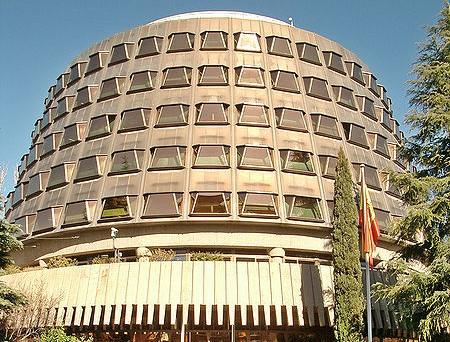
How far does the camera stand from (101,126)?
38.9 m

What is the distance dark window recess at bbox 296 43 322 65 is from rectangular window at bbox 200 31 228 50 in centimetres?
556

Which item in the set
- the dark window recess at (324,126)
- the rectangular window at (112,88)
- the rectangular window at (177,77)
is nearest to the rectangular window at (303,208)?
the dark window recess at (324,126)

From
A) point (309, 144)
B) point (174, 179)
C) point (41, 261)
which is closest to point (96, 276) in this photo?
point (174, 179)

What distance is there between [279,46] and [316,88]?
418 cm

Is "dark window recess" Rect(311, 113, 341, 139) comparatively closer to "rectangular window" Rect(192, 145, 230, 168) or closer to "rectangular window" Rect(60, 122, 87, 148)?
"rectangular window" Rect(192, 145, 230, 168)

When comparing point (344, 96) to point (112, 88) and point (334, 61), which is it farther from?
point (112, 88)

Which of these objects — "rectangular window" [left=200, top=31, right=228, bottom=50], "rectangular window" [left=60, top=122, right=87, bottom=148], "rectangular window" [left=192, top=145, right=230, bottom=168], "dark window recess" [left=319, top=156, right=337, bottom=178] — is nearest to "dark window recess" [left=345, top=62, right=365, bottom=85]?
"dark window recess" [left=319, top=156, right=337, bottom=178]

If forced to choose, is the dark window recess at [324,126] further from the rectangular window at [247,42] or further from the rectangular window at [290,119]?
the rectangular window at [247,42]

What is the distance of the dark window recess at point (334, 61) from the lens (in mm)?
42812

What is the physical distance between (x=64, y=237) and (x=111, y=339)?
375 inches

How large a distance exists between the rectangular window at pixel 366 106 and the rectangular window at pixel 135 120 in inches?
626

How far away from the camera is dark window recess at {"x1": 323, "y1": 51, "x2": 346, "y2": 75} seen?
1686 inches

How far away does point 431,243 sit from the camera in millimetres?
20578

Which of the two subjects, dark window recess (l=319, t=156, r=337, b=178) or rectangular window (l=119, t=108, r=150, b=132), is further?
rectangular window (l=119, t=108, r=150, b=132)
